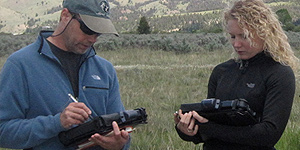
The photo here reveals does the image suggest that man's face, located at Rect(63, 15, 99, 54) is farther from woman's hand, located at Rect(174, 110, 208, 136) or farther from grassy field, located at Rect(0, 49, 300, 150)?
grassy field, located at Rect(0, 49, 300, 150)

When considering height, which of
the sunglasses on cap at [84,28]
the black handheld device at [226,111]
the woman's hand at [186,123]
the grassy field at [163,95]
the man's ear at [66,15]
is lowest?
the grassy field at [163,95]

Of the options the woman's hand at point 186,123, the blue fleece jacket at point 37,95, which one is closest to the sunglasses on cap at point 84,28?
the blue fleece jacket at point 37,95

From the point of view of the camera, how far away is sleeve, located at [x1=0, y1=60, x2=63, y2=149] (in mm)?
2730

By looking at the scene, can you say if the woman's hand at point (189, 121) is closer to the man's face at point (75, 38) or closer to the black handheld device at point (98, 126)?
the black handheld device at point (98, 126)

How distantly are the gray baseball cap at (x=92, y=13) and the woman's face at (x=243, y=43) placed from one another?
0.81 m

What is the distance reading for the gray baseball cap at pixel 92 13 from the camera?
2.97 meters

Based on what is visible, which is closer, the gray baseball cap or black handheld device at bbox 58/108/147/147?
black handheld device at bbox 58/108/147/147

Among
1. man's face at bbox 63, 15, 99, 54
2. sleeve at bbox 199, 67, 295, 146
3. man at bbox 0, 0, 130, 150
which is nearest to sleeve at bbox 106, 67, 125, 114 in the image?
man at bbox 0, 0, 130, 150

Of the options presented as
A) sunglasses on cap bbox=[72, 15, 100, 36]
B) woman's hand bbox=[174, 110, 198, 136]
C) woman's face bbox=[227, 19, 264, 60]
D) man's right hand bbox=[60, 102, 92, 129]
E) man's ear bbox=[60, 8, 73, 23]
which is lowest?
woman's hand bbox=[174, 110, 198, 136]

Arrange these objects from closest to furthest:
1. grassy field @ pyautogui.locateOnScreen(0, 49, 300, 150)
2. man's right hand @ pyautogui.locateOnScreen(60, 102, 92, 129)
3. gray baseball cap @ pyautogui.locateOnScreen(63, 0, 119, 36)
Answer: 1. man's right hand @ pyautogui.locateOnScreen(60, 102, 92, 129)
2. gray baseball cap @ pyautogui.locateOnScreen(63, 0, 119, 36)
3. grassy field @ pyautogui.locateOnScreen(0, 49, 300, 150)

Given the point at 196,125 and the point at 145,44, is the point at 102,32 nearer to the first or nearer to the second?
the point at 196,125

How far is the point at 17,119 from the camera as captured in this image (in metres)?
2.78

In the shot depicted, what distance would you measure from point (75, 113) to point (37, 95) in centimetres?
32

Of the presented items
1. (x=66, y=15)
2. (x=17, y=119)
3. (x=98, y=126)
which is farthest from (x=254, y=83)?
(x=17, y=119)
